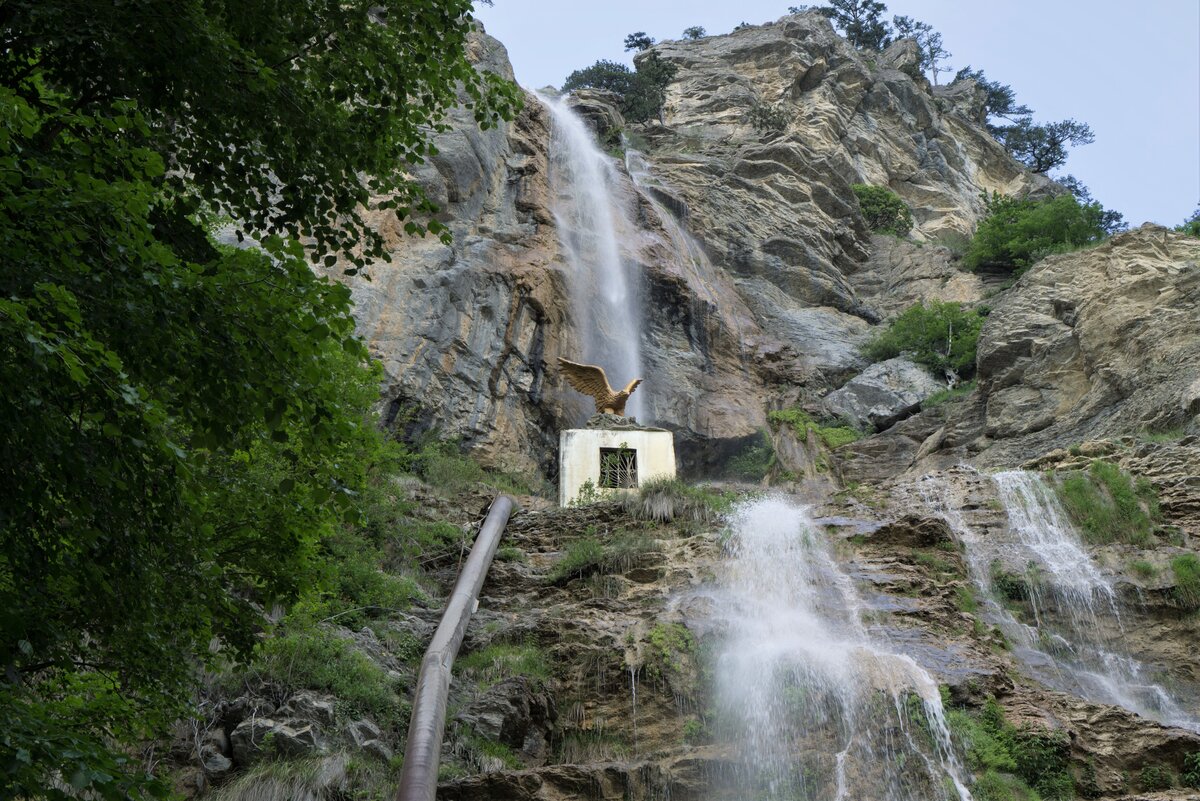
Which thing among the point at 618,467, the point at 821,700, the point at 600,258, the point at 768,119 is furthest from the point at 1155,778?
the point at 768,119

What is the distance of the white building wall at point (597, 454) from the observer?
851 inches

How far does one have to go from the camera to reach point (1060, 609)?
1503 cm

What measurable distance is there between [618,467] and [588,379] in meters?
2.84

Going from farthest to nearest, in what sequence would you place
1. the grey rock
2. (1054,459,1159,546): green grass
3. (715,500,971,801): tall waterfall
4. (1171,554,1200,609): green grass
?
the grey rock
(1054,459,1159,546): green grass
(1171,554,1200,609): green grass
(715,500,971,801): tall waterfall

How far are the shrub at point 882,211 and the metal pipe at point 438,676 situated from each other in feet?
98.7

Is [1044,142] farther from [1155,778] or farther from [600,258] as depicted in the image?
[1155,778]

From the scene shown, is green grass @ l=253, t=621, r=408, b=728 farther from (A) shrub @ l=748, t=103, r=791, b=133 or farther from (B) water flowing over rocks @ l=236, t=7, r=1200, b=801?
(A) shrub @ l=748, t=103, r=791, b=133

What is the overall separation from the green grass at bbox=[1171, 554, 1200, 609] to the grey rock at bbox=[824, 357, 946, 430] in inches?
574

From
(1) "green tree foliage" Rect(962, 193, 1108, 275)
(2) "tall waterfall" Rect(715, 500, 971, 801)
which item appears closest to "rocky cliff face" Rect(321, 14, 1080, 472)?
(1) "green tree foliage" Rect(962, 193, 1108, 275)

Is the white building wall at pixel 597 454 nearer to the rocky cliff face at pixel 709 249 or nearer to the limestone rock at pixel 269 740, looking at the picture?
the rocky cliff face at pixel 709 249

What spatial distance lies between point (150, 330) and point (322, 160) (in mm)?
2200

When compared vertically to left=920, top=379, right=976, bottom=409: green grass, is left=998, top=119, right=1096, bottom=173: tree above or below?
above

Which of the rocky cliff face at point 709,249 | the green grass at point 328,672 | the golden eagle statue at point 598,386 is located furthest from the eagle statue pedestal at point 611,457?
the green grass at point 328,672

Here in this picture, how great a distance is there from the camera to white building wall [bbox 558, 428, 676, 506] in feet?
70.9
